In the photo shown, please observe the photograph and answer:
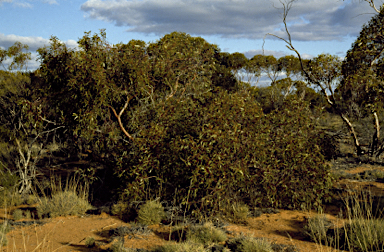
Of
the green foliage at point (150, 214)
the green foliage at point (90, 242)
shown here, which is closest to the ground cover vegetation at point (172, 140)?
the green foliage at point (150, 214)

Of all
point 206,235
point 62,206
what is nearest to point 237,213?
point 206,235

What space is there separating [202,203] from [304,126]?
3108 millimetres

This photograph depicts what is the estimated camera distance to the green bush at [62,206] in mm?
7382

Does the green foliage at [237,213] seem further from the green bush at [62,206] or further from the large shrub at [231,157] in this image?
the green bush at [62,206]

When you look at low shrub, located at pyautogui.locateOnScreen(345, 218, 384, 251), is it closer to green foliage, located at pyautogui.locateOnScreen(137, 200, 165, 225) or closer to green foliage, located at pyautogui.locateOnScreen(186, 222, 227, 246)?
green foliage, located at pyautogui.locateOnScreen(186, 222, 227, 246)

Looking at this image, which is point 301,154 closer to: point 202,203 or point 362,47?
point 202,203

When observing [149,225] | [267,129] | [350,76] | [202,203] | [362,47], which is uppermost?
[362,47]

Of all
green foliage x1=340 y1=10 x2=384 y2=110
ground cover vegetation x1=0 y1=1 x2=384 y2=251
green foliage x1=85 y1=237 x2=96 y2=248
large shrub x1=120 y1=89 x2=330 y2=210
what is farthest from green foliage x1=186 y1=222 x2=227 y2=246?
green foliage x1=340 y1=10 x2=384 y2=110

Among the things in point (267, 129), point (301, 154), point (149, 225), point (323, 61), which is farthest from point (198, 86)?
point (323, 61)

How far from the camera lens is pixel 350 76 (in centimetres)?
1074

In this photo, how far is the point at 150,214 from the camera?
6.73 m

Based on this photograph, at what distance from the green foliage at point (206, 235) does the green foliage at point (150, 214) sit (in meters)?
1.09

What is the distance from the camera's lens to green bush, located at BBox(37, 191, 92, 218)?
7.38 metres

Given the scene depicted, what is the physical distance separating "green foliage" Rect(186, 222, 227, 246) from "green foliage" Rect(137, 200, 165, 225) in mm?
1092
